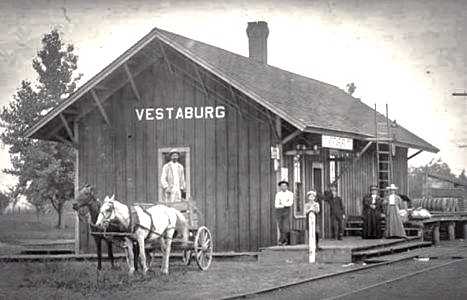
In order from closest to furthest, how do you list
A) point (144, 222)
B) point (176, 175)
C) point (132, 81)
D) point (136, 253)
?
point (144, 222) → point (136, 253) → point (176, 175) → point (132, 81)

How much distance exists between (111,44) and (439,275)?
808 cm

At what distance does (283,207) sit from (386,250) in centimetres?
277

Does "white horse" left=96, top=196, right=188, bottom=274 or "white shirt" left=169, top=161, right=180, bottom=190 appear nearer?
"white horse" left=96, top=196, right=188, bottom=274

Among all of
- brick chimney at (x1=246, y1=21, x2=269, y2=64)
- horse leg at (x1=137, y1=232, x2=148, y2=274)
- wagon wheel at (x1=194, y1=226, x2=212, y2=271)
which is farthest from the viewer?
brick chimney at (x1=246, y1=21, x2=269, y2=64)

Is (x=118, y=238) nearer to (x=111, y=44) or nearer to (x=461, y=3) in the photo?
(x=111, y=44)

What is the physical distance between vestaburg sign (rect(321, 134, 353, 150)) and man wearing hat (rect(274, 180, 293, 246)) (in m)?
1.61

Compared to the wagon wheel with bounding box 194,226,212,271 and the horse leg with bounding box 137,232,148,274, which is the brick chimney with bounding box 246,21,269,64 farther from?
the horse leg with bounding box 137,232,148,274

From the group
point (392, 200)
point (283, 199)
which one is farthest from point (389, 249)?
point (283, 199)

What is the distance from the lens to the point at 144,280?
1478 cm

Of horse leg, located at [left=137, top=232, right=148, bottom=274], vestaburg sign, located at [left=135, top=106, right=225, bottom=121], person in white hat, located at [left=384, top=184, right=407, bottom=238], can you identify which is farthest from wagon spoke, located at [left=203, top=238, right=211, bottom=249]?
person in white hat, located at [left=384, top=184, right=407, bottom=238]

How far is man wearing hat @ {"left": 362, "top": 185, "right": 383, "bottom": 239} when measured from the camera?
23.1m

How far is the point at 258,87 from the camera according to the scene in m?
22.0

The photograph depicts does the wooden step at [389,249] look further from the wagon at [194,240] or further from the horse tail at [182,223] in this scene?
the horse tail at [182,223]

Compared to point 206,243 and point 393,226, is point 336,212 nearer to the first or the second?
point 393,226
